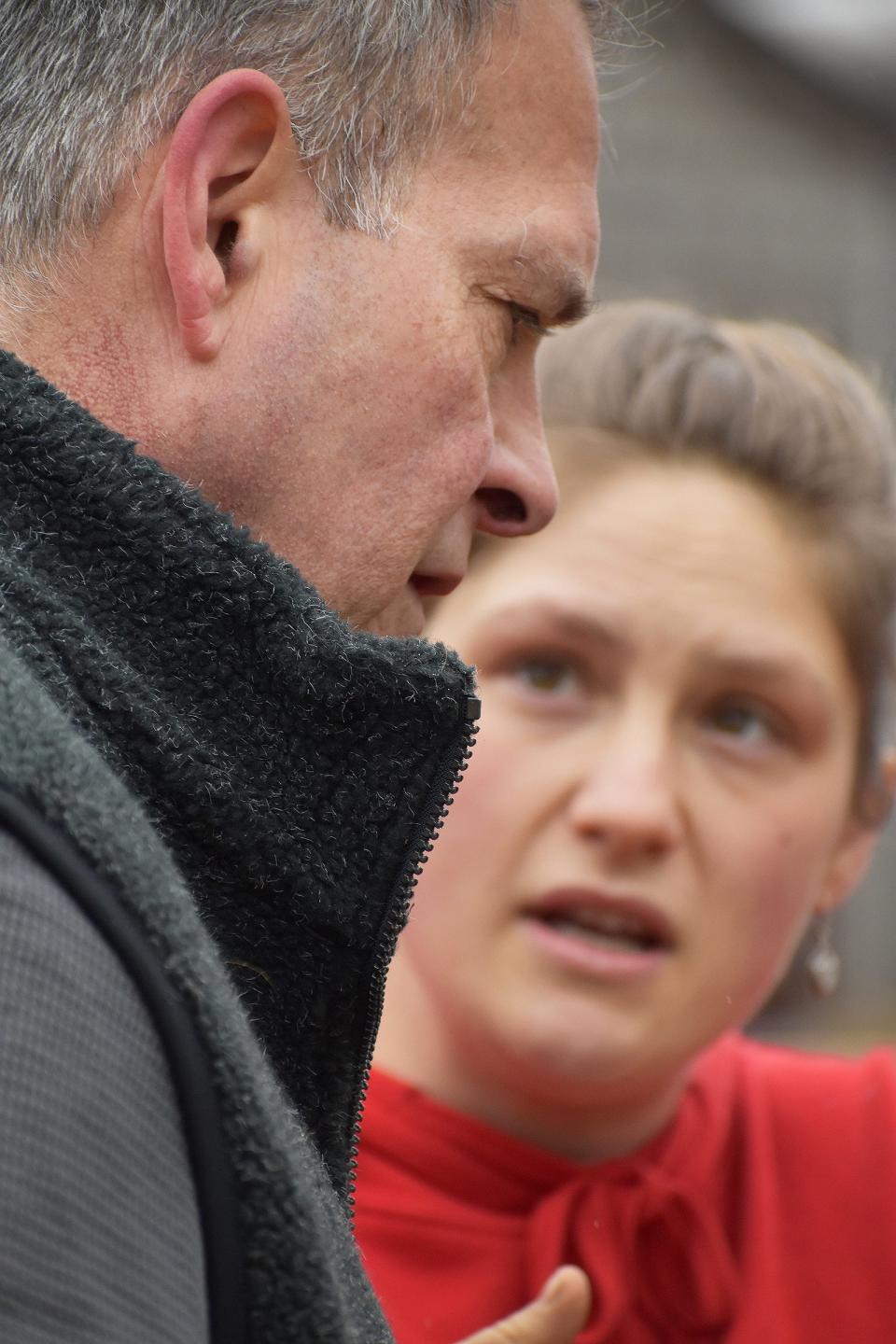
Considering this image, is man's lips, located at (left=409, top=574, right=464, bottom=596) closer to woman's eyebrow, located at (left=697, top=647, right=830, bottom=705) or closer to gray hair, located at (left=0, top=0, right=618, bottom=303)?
gray hair, located at (left=0, top=0, right=618, bottom=303)

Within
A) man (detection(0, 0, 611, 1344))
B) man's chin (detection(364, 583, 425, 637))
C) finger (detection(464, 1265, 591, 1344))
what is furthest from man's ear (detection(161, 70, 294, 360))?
finger (detection(464, 1265, 591, 1344))

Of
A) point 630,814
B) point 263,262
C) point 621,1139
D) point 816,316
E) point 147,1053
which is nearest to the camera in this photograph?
point 147,1053

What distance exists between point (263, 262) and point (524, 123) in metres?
0.31

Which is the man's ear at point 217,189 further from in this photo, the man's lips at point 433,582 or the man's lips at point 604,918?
the man's lips at point 604,918

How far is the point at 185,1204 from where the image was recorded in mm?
844

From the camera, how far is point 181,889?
919mm

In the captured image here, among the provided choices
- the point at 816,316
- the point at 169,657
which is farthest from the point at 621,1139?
the point at 816,316

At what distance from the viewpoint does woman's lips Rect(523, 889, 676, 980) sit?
207cm

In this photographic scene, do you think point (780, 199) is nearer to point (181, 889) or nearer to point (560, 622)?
point (560, 622)

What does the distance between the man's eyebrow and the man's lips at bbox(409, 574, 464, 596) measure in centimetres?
25

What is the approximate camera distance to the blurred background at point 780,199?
749 cm

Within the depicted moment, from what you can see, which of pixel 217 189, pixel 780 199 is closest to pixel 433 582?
pixel 217 189

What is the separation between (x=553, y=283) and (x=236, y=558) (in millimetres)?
520

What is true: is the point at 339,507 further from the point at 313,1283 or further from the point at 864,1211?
the point at 864,1211
